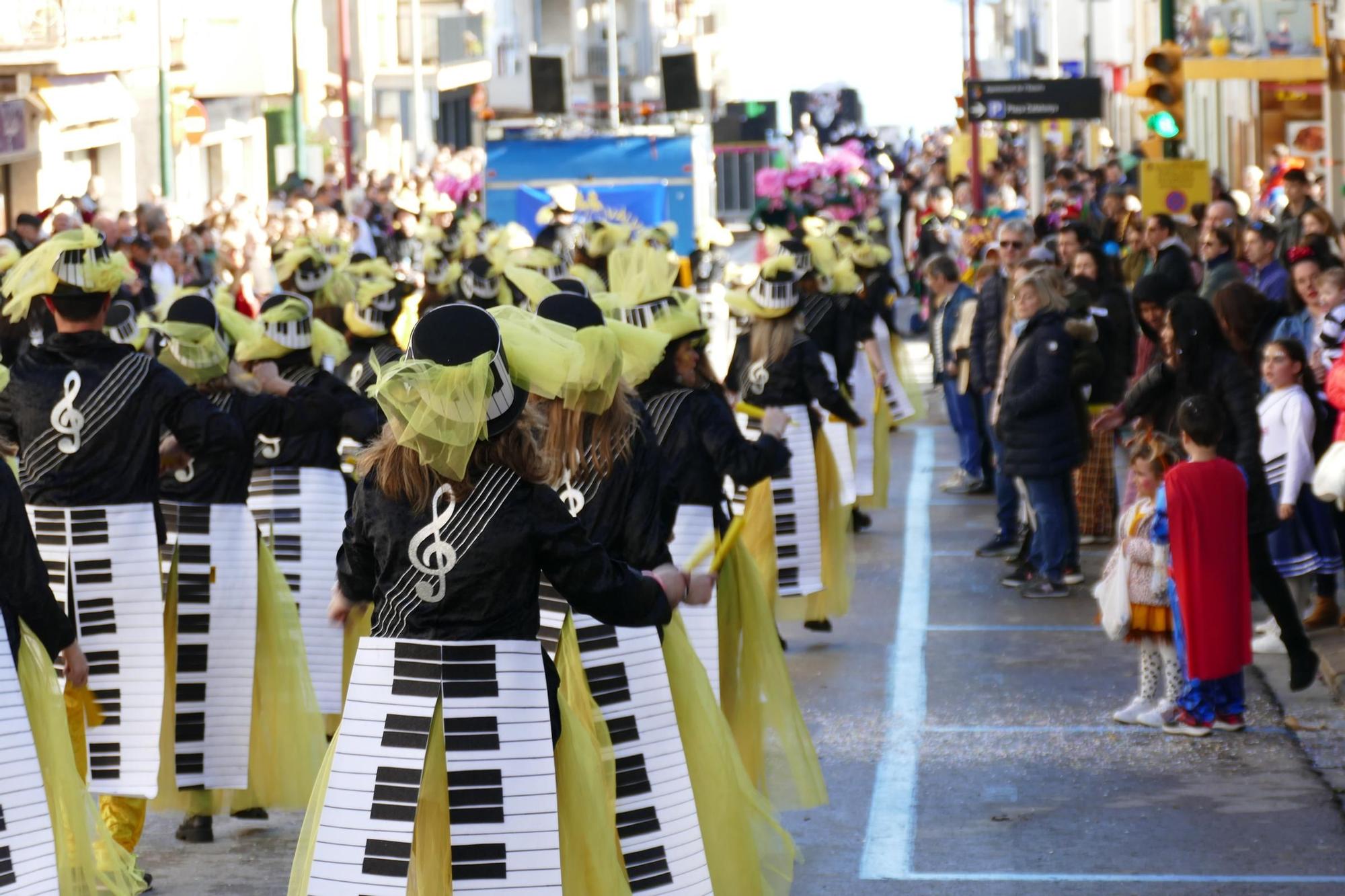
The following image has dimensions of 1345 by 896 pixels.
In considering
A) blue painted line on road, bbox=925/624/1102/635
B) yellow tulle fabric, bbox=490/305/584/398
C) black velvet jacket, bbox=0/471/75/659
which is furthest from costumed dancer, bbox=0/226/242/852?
blue painted line on road, bbox=925/624/1102/635

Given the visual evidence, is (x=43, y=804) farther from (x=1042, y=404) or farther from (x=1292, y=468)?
(x=1042, y=404)

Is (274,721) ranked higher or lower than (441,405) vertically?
lower

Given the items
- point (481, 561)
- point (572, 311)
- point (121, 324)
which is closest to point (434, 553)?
point (481, 561)

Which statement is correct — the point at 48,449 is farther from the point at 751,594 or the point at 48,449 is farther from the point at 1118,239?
the point at 1118,239

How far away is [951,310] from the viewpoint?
52.1 feet

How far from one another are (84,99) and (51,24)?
291 centimetres

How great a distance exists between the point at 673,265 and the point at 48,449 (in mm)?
2781

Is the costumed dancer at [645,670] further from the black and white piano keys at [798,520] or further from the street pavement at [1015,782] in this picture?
the black and white piano keys at [798,520]

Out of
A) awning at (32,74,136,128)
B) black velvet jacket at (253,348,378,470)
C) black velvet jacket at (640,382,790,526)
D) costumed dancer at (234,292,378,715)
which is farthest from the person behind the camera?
awning at (32,74,136,128)

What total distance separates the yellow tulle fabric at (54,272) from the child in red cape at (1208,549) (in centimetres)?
414

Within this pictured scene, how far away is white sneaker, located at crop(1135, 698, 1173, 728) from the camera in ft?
29.9

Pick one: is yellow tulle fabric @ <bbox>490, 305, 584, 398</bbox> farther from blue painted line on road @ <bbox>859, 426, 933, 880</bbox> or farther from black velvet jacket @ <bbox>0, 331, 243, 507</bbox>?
blue painted line on road @ <bbox>859, 426, 933, 880</bbox>

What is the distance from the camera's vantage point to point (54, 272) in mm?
6832

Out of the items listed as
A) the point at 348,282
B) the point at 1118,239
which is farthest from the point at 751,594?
the point at 1118,239
